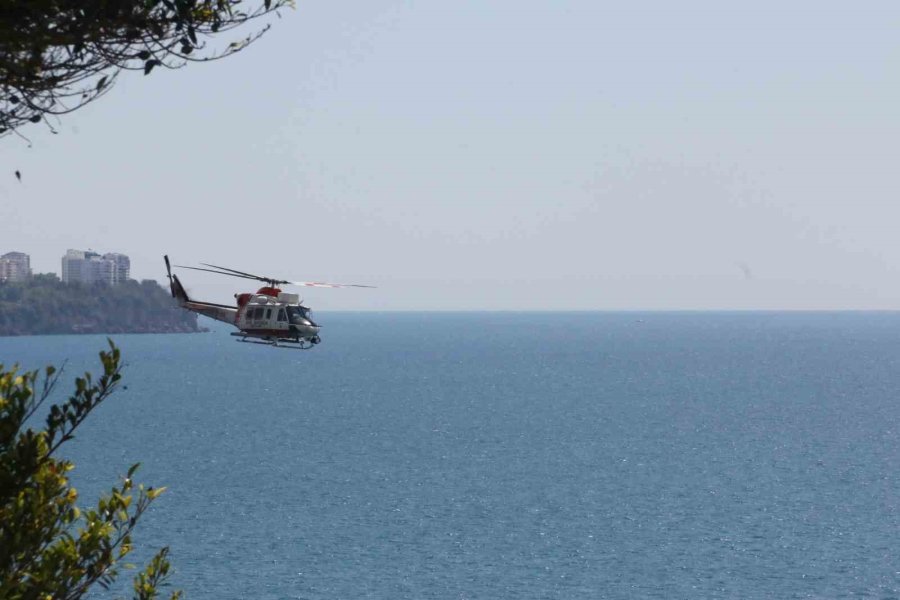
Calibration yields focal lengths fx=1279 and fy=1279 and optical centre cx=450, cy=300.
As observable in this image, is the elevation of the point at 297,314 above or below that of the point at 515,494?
above

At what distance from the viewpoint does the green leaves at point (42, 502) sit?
11.9 m

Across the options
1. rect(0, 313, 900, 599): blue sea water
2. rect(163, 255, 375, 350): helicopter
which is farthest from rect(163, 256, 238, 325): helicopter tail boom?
rect(0, 313, 900, 599): blue sea water

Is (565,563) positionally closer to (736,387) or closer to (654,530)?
(654,530)

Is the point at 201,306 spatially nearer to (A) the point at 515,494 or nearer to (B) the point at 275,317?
(B) the point at 275,317

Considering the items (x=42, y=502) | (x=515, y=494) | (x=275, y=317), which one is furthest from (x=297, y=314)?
(x=515, y=494)

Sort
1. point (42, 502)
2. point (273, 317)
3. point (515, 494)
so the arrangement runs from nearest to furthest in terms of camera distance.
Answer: point (42, 502) → point (273, 317) → point (515, 494)

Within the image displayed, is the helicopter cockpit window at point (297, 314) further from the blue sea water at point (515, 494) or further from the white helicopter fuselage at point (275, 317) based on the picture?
the blue sea water at point (515, 494)

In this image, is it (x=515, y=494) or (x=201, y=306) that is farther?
(x=515, y=494)

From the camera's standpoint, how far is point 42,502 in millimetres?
12414

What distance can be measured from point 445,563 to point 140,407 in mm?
94414

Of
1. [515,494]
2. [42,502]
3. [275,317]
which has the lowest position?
[515,494]

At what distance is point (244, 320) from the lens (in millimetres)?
37281

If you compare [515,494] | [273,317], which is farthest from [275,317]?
[515,494]

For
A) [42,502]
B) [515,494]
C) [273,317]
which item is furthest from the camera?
[515,494]
